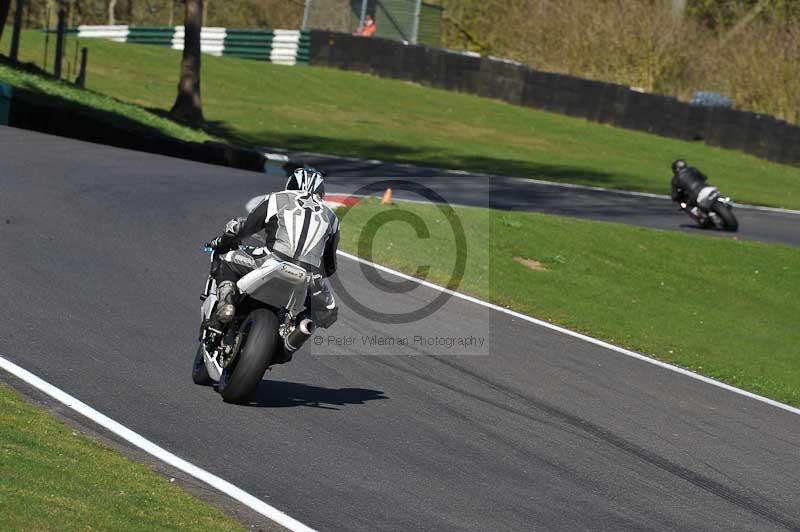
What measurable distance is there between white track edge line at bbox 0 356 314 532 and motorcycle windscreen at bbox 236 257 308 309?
1203mm

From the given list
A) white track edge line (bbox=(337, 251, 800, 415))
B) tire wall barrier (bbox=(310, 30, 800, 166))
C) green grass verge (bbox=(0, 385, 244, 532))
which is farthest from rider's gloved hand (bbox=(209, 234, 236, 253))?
tire wall barrier (bbox=(310, 30, 800, 166))

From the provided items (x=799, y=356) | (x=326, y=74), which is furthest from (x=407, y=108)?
(x=799, y=356)

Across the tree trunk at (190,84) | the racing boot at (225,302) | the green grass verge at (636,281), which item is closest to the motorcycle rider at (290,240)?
the racing boot at (225,302)

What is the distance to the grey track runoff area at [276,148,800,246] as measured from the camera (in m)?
22.7

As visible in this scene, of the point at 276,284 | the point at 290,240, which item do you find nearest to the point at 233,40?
the point at 290,240

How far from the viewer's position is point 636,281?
16750 mm

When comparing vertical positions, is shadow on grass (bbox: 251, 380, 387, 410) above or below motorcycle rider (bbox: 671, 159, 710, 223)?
below

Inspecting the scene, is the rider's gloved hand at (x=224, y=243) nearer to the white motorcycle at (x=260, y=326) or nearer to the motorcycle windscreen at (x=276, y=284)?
the white motorcycle at (x=260, y=326)

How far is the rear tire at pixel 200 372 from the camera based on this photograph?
28.2 feet

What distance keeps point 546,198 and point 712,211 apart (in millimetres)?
3855

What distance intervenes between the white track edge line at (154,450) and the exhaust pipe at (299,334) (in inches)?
46.3

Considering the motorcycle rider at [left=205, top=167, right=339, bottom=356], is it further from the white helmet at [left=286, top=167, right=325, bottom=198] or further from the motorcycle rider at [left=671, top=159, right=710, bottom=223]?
the motorcycle rider at [left=671, top=159, right=710, bottom=223]

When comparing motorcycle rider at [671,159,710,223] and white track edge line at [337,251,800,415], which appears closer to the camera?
white track edge line at [337,251,800,415]

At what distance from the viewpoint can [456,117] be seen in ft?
125
